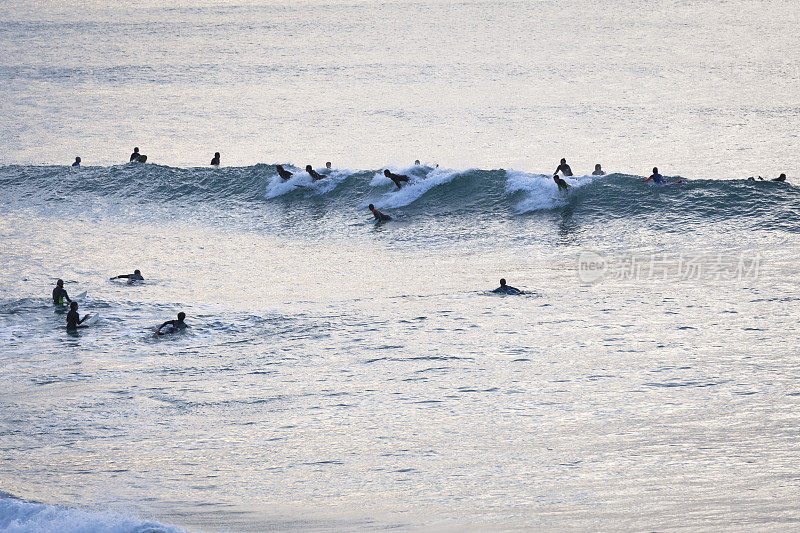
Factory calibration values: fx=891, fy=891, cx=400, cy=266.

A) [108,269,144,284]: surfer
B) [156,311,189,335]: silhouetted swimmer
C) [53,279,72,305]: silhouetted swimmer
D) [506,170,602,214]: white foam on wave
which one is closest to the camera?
[156,311,189,335]: silhouetted swimmer

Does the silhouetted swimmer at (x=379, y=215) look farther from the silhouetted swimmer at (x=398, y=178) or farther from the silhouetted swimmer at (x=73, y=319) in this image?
the silhouetted swimmer at (x=73, y=319)

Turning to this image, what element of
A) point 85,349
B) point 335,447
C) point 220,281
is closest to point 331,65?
point 220,281

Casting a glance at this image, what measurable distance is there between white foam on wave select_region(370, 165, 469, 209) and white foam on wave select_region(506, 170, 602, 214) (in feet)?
6.62

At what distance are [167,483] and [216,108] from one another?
43414mm

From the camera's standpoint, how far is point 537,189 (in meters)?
28.9

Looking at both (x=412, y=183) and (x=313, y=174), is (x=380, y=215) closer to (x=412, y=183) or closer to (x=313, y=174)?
(x=412, y=183)

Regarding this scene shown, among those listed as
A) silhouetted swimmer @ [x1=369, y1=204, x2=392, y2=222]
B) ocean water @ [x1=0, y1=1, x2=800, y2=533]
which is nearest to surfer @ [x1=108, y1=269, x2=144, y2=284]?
ocean water @ [x1=0, y1=1, x2=800, y2=533]

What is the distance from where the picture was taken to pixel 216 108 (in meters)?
52.6

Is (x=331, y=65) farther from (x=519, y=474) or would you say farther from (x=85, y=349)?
(x=519, y=474)

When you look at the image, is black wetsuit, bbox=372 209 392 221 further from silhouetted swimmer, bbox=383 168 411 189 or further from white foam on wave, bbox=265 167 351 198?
white foam on wave, bbox=265 167 351 198

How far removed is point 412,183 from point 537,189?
4.38m

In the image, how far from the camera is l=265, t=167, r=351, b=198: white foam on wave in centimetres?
3179

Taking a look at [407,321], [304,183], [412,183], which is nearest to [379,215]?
[412,183]

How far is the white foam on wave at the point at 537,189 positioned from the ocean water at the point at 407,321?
0.54 ft
